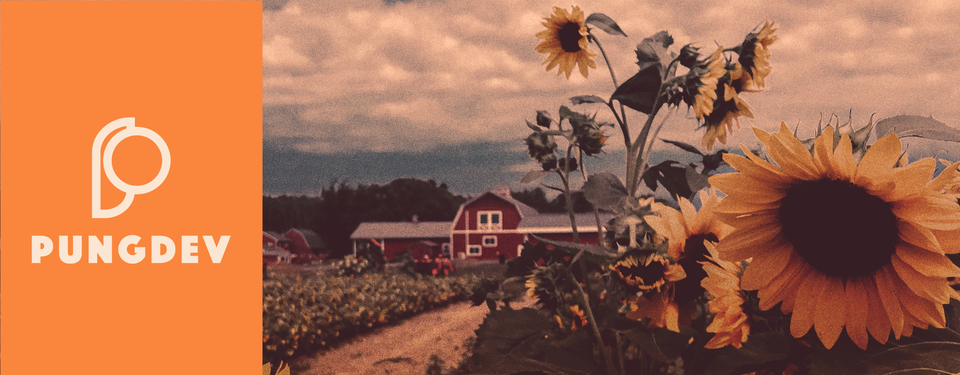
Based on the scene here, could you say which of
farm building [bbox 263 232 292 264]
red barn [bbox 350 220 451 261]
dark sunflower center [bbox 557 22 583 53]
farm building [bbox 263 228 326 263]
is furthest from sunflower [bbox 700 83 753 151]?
farm building [bbox 263 228 326 263]

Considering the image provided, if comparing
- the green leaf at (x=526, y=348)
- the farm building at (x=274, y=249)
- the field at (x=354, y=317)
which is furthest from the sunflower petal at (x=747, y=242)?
the farm building at (x=274, y=249)

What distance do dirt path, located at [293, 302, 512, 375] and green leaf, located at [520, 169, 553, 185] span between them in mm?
3462

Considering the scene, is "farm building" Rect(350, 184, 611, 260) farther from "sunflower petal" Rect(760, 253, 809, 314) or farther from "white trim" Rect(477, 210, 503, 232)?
"sunflower petal" Rect(760, 253, 809, 314)

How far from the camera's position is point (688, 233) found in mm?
888

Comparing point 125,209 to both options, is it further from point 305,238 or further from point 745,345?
point 305,238

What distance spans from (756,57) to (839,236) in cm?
67

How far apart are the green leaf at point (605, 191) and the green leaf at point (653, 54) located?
0.71 feet

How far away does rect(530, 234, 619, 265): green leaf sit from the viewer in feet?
2.43

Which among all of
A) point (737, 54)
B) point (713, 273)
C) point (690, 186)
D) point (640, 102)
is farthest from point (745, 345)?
point (737, 54)

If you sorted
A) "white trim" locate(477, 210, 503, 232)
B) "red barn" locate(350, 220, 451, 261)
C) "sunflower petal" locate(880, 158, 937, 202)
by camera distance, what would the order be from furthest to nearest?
1. "red barn" locate(350, 220, 451, 261)
2. "white trim" locate(477, 210, 503, 232)
3. "sunflower petal" locate(880, 158, 937, 202)

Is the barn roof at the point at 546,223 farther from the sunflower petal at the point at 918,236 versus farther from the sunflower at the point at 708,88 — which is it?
the sunflower petal at the point at 918,236

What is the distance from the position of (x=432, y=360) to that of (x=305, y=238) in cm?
3158

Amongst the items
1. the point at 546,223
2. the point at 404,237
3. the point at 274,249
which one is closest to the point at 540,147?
the point at 546,223

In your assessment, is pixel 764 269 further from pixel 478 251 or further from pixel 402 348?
pixel 478 251
